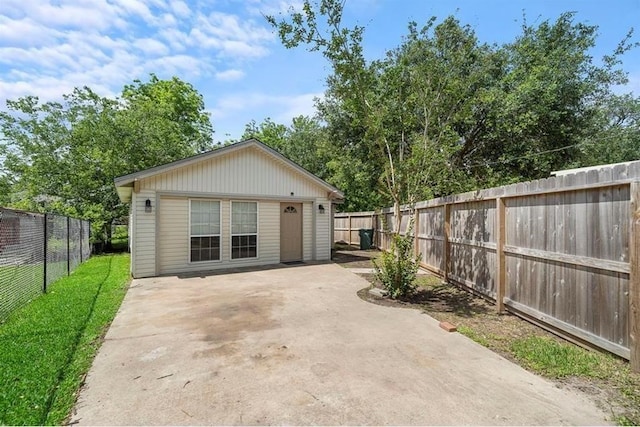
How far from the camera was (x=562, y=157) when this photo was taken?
14.2 m

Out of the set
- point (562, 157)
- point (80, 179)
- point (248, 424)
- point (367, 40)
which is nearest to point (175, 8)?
point (367, 40)

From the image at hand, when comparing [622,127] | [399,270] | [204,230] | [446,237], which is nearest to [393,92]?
[446,237]

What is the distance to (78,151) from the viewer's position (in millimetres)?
15062

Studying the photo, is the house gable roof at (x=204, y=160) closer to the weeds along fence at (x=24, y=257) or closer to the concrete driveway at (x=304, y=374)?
the weeds along fence at (x=24, y=257)

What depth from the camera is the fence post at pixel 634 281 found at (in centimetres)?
→ 302

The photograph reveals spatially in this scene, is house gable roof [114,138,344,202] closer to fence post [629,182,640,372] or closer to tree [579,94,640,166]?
fence post [629,182,640,372]

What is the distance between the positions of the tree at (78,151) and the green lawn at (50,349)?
995 cm

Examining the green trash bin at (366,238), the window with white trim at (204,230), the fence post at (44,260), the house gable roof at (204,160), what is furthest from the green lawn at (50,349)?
the green trash bin at (366,238)

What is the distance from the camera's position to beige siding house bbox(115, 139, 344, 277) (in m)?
8.47

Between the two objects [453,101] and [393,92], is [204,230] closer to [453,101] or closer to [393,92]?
[393,92]

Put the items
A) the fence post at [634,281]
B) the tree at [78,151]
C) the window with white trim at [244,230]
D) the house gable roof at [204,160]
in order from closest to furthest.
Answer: the fence post at [634,281] → the house gable roof at [204,160] → the window with white trim at [244,230] → the tree at [78,151]

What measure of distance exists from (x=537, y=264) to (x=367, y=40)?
16.3 ft

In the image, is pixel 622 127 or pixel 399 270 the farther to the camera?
pixel 622 127

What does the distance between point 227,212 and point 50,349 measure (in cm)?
630
